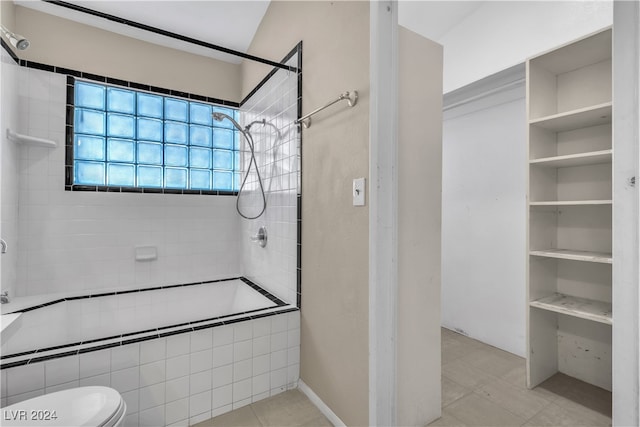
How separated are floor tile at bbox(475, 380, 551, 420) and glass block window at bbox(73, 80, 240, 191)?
2391mm

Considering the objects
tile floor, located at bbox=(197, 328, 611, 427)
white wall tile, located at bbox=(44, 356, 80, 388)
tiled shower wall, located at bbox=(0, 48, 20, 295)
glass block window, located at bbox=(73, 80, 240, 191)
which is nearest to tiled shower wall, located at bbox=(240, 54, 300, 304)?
glass block window, located at bbox=(73, 80, 240, 191)

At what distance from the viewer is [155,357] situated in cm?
138

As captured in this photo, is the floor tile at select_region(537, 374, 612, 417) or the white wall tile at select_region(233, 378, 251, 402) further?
the white wall tile at select_region(233, 378, 251, 402)

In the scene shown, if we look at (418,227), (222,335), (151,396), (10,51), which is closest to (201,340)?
(222,335)

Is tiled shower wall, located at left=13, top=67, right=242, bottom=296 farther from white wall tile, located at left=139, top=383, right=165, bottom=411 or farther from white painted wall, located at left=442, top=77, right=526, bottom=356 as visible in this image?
white painted wall, located at left=442, top=77, right=526, bottom=356

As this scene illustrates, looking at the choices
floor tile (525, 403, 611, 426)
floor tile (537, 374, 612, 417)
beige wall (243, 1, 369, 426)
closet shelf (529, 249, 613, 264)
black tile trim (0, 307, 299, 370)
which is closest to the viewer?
closet shelf (529, 249, 613, 264)

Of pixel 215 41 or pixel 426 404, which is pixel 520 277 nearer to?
pixel 426 404

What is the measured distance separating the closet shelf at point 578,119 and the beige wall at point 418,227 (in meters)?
0.41

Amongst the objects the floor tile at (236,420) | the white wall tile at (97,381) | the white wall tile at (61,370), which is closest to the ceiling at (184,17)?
the white wall tile at (61,370)

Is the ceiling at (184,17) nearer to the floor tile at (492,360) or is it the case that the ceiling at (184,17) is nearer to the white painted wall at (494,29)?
the white painted wall at (494,29)

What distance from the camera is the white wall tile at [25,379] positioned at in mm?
1141

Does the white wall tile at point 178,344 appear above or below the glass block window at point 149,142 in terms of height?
below

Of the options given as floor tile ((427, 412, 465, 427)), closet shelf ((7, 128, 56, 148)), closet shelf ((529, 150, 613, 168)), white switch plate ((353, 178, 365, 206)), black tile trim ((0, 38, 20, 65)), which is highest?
black tile trim ((0, 38, 20, 65))

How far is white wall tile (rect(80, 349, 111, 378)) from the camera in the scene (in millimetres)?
1251
